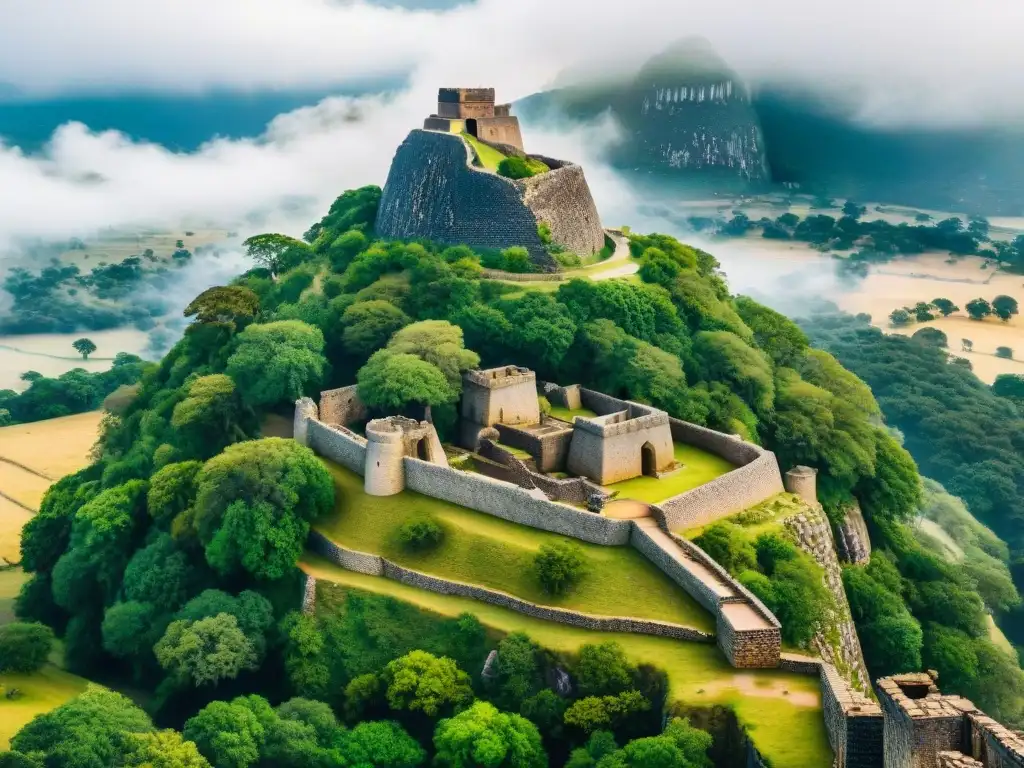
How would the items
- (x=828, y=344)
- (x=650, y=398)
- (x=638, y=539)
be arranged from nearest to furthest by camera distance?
(x=638, y=539) < (x=650, y=398) < (x=828, y=344)

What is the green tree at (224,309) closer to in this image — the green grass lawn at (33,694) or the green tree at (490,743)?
the green grass lawn at (33,694)

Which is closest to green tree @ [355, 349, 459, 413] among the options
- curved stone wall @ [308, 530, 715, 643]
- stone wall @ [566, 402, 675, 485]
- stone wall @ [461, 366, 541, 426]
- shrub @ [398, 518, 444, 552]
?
stone wall @ [461, 366, 541, 426]

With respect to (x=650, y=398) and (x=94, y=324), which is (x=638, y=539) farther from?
(x=94, y=324)

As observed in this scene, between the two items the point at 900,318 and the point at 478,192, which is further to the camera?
the point at 900,318

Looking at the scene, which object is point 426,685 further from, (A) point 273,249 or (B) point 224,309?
(A) point 273,249

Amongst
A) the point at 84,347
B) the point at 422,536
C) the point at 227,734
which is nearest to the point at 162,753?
the point at 227,734

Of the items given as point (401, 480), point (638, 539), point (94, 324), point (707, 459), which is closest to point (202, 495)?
point (401, 480)

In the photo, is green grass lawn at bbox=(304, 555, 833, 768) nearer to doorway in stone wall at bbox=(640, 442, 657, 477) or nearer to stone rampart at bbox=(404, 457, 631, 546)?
stone rampart at bbox=(404, 457, 631, 546)
